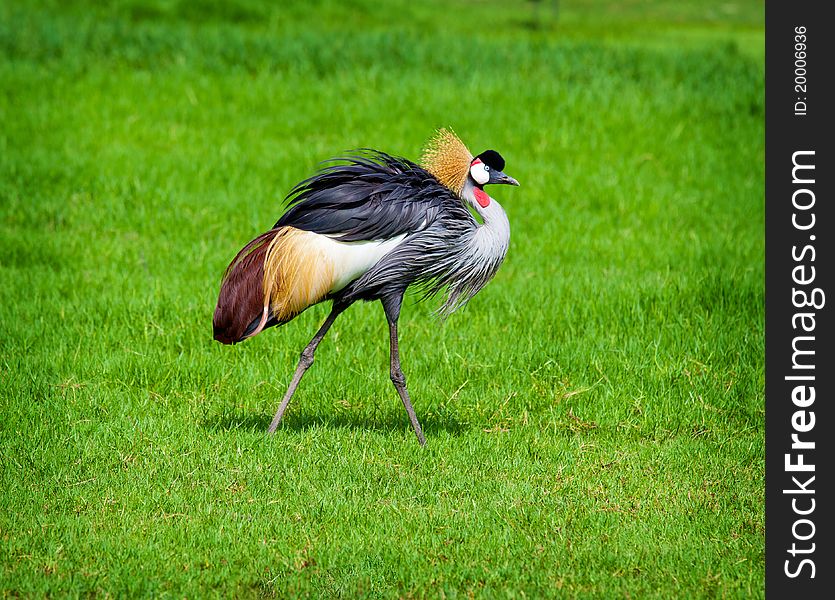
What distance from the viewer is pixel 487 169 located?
6.09 meters

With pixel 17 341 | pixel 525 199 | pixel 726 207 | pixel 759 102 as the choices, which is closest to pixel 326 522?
pixel 17 341

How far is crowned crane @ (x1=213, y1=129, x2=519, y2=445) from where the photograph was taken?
581 centimetres

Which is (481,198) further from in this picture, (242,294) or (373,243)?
(242,294)

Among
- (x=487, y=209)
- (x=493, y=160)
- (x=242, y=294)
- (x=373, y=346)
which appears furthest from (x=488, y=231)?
(x=373, y=346)

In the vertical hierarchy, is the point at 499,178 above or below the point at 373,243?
above

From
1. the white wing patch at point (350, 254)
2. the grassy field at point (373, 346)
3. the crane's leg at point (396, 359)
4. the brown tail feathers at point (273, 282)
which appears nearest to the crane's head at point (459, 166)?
the white wing patch at point (350, 254)

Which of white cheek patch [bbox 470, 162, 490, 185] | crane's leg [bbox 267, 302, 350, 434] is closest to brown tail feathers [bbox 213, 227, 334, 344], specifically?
crane's leg [bbox 267, 302, 350, 434]

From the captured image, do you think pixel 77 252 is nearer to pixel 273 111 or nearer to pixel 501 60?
pixel 273 111

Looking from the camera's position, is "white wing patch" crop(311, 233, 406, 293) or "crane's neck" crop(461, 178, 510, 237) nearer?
"white wing patch" crop(311, 233, 406, 293)

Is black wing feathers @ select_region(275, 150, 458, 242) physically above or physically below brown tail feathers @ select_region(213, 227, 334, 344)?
above
